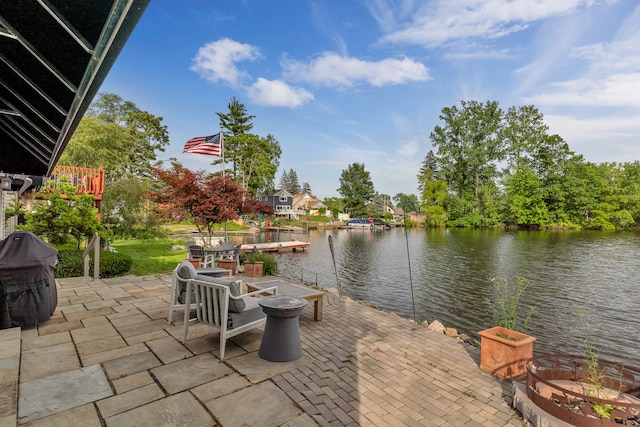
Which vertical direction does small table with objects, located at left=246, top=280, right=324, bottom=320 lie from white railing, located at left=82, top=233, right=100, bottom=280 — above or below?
below

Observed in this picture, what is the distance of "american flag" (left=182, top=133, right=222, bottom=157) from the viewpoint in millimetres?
10273

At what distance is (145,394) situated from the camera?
→ 258cm

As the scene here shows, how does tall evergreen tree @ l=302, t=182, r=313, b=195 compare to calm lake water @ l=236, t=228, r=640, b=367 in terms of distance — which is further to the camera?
tall evergreen tree @ l=302, t=182, r=313, b=195

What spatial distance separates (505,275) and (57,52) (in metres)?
15.6

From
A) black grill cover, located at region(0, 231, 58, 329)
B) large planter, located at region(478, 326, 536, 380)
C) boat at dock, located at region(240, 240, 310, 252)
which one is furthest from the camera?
boat at dock, located at region(240, 240, 310, 252)

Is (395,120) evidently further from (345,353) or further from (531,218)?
(531,218)

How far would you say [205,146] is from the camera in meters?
10.4

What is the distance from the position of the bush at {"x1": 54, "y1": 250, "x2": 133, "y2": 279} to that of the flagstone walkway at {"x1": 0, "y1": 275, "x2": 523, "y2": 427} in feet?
11.0

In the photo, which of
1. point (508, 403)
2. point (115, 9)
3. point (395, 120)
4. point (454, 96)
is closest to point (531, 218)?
point (454, 96)

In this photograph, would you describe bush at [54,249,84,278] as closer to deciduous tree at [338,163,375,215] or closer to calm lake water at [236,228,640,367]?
calm lake water at [236,228,640,367]

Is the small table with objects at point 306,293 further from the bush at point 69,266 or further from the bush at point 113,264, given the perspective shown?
the bush at point 69,266

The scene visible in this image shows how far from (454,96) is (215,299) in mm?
50402

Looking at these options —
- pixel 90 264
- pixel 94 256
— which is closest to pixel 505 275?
pixel 94 256

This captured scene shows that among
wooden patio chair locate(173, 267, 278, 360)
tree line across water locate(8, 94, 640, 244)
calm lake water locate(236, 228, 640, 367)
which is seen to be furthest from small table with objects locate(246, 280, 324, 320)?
tree line across water locate(8, 94, 640, 244)
